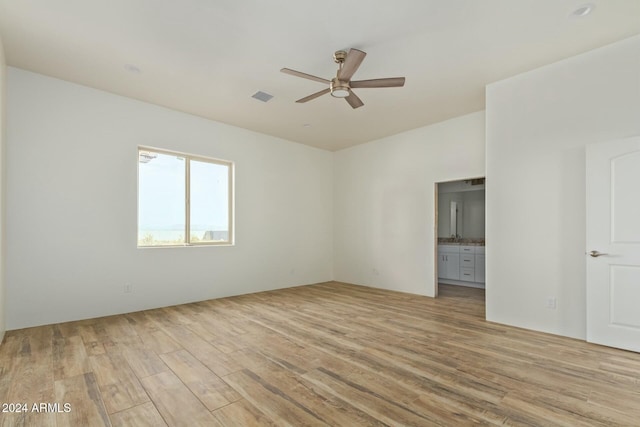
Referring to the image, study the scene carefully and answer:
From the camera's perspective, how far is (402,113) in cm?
499

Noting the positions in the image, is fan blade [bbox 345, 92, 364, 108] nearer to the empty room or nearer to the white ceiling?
the empty room

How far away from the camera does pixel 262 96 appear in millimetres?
4371

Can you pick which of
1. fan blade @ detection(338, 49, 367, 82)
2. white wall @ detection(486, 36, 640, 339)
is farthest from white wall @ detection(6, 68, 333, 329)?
white wall @ detection(486, 36, 640, 339)

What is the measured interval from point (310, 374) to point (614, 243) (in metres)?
3.28

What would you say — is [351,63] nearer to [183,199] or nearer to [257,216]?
[183,199]

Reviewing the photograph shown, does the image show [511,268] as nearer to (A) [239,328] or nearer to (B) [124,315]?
(A) [239,328]

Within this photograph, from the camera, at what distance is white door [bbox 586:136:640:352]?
3.01 meters

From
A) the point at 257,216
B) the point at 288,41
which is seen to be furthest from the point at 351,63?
the point at 257,216

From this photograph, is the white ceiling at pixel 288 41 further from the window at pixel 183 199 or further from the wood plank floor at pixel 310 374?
the wood plank floor at pixel 310 374

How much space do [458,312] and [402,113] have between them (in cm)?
320

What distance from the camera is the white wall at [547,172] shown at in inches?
127

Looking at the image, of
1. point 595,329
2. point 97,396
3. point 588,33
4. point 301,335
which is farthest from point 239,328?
point 588,33

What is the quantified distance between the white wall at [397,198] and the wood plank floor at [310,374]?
197 centimetres

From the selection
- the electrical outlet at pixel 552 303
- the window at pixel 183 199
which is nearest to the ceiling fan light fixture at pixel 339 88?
the window at pixel 183 199
